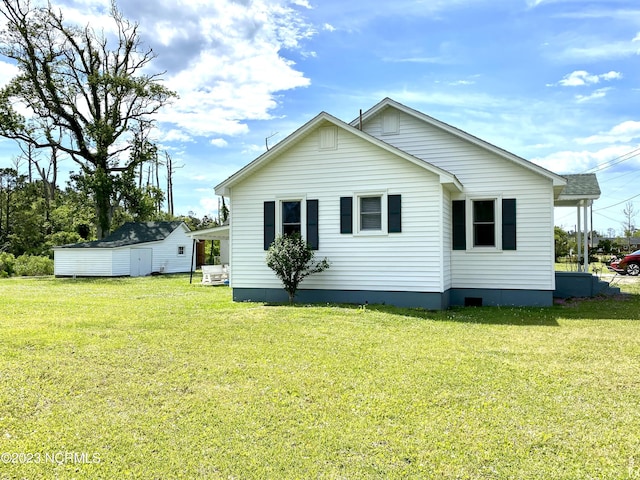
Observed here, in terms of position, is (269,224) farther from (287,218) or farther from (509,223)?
(509,223)

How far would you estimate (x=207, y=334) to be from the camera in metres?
7.82

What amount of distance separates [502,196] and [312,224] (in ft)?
16.9

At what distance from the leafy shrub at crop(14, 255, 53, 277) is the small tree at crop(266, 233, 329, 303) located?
79.1 ft

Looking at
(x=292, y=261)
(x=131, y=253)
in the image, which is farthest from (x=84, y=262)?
(x=292, y=261)

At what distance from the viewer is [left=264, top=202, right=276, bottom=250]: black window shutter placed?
12.2m

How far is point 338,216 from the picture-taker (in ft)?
38.3

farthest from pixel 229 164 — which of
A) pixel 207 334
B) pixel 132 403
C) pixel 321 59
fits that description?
pixel 132 403

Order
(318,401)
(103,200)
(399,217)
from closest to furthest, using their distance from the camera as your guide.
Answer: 1. (318,401)
2. (399,217)
3. (103,200)

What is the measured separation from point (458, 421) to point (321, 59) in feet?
39.4

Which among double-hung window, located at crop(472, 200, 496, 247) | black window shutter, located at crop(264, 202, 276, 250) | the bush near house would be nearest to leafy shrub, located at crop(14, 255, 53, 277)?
the bush near house

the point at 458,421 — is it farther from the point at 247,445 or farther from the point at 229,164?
the point at 229,164

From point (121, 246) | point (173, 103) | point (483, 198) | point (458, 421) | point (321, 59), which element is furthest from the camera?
point (173, 103)

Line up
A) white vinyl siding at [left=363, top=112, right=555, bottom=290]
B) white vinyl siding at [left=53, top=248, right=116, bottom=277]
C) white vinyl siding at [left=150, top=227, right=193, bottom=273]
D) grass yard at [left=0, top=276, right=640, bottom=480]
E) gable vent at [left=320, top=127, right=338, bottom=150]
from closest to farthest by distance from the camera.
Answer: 1. grass yard at [left=0, top=276, right=640, bottom=480]
2. white vinyl siding at [left=363, top=112, right=555, bottom=290]
3. gable vent at [left=320, top=127, right=338, bottom=150]
4. white vinyl siding at [left=53, top=248, right=116, bottom=277]
5. white vinyl siding at [left=150, top=227, right=193, bottom=273]

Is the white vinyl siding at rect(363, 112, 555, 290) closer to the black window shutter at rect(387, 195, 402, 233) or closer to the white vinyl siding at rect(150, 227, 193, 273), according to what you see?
the black window shutter at rect(387, 195, 402, 233)
